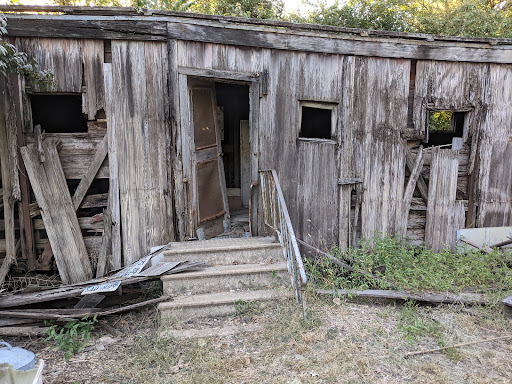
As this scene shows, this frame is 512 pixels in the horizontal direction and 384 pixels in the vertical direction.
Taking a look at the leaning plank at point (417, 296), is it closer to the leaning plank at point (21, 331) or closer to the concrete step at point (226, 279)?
the concrete step at point (226, 279)

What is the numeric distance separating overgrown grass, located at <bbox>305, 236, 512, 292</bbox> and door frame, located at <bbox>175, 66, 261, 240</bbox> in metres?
1.89

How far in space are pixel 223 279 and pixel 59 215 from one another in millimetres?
2468

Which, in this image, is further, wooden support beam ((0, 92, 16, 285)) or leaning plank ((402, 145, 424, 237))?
leaning plank ((402, 145, 424, 237))

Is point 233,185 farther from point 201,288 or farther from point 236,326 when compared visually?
point 236,326

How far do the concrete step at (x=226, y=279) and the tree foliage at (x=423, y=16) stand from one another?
9.55 meters

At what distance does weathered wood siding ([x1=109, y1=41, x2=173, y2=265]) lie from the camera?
5.23m

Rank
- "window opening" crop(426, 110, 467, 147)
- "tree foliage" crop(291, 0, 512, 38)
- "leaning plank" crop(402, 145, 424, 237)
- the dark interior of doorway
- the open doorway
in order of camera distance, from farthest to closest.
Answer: "tree foliage" crop(291, 0, 512, 38) < the dark interior of doorway < "window opening" crop(426, 110, 467, 147) < "leaning plank" crop(402, 145, 424, 237) < the open doorway

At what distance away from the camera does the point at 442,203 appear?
6754 mm

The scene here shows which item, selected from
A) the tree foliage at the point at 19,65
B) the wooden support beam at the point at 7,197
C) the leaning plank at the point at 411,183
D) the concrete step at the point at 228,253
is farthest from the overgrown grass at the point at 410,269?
the tree foliage at the point at 19,65

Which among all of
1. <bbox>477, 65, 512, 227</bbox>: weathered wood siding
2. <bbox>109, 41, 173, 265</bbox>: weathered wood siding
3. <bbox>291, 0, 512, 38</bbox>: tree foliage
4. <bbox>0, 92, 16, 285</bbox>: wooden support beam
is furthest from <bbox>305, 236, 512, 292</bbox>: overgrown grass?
<bbox>291, 0, 512, 38</bbox>: tree foliage

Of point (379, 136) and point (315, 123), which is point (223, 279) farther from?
point (315, 123)

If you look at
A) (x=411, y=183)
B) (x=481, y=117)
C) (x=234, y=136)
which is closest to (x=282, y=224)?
(x=411, y=183)

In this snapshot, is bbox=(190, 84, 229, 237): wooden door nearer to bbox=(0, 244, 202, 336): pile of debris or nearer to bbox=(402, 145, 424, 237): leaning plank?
bbox=(0, 244, 202, 336): pile of debris

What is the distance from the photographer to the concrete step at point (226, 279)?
472 centimetres
